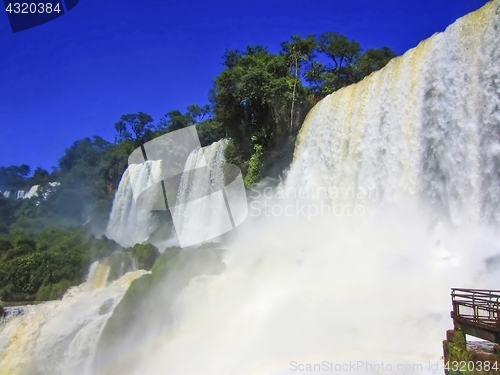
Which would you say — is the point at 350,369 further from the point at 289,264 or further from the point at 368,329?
the point at 289,264

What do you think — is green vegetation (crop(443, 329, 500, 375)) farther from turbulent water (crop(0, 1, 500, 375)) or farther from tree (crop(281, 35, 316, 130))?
tree (crop(281, 35, 316, 130))

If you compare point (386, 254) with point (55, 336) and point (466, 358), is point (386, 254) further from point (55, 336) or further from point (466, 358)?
point (55, 336)

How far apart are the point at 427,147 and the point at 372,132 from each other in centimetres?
244

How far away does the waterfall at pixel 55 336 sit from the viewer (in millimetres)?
11617

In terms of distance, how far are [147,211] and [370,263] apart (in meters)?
19.0

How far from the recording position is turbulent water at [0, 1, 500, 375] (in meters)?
8.76

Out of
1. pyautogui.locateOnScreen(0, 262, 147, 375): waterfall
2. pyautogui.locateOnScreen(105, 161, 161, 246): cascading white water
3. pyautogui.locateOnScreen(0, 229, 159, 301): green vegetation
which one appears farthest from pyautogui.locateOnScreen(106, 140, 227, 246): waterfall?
pyautogui.locateOnScreen(0, 262, 147, 375): waterfall

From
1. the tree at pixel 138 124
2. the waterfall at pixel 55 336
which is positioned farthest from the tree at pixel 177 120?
the waterfall at pixel 55 336

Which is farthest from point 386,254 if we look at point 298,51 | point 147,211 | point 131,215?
point 131,215
